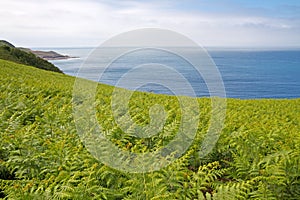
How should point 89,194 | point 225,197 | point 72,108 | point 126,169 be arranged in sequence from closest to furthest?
point 225,197
point 89,194
point 126,169
point 72,108

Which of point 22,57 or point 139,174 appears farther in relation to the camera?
point 22,57

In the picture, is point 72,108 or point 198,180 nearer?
point 198,180

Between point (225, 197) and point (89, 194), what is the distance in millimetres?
1648

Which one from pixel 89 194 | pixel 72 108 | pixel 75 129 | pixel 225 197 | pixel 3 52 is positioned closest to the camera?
pixel 225 197

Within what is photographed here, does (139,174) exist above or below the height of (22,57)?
below

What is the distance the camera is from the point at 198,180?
14.2ft

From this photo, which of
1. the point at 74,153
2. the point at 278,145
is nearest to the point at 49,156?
the point at 74,153

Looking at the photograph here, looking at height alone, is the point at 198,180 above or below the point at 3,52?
below

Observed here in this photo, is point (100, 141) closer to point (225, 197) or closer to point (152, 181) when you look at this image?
point (152, 181)

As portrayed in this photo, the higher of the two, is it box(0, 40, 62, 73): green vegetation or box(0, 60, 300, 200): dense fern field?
box(0, 40, 62, 73): green vegetation

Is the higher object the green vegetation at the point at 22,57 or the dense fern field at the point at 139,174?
the green vegetation at the point at 22,57

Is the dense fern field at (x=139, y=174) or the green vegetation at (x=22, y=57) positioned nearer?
the dense fern field at (x=139, y=174)

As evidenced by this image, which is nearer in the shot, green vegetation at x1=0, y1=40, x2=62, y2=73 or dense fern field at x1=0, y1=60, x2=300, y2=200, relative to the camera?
dense fern field at x1=0, y1=60, x2=300, y2=200

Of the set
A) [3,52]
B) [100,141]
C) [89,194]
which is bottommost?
[89,194]
